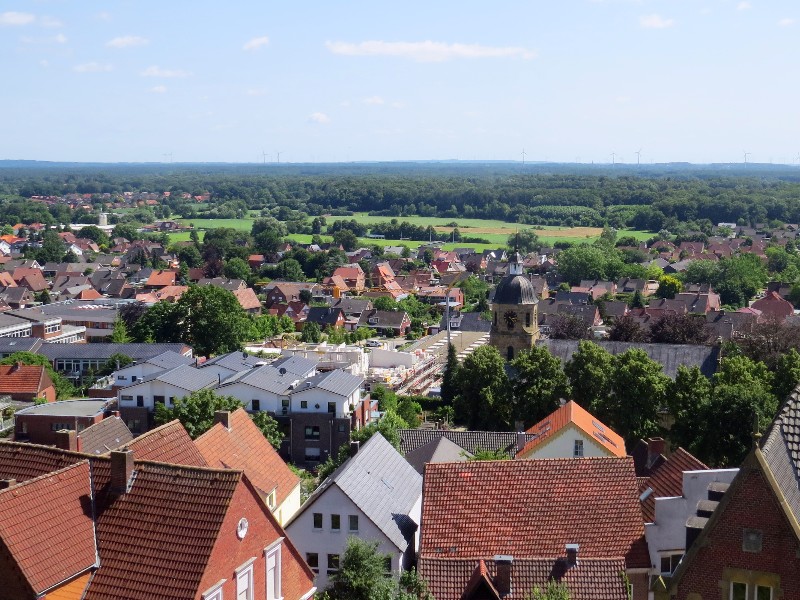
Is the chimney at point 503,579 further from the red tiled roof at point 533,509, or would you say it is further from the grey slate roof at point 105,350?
the grey slate roof at point 105,350

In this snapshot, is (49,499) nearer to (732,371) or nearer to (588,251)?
(732,371)

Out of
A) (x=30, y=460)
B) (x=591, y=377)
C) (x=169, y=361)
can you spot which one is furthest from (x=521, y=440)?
(x=169, y=361)

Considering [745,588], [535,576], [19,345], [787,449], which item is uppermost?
[787,449]

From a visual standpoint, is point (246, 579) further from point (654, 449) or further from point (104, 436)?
point (104, 436)

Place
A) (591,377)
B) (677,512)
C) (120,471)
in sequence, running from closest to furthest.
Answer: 1. (120,471)
2. (677,512)
3. (591,377)

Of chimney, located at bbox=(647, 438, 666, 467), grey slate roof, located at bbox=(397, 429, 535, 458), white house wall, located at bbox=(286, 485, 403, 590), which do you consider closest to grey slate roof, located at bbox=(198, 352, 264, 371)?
grey slate roof, located at bbox=(397, 429, 535, 458)
